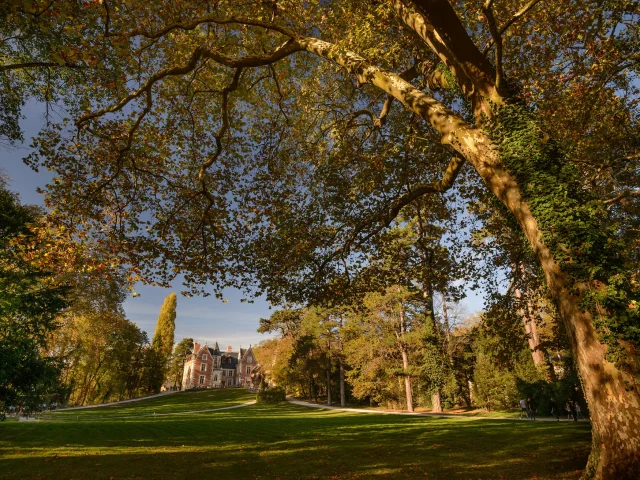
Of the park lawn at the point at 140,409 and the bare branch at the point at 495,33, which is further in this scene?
the park lawn at the point at 140,409

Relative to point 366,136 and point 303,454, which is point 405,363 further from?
point 366,136

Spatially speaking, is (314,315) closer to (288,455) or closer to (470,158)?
(288,455)

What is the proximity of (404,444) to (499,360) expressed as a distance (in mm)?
5186

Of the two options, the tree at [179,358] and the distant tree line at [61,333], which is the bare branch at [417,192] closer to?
the distant tree line at [61,333]

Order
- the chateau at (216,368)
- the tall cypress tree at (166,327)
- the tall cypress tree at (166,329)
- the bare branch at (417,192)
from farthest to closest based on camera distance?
the chateau at (216,368)
the tall cypress tree at (166,327)
the tall cypress tree at (166,329)
the bare branch at (417,192)

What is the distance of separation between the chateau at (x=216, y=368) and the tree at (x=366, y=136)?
275 ft

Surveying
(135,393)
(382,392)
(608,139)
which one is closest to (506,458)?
(608,139)

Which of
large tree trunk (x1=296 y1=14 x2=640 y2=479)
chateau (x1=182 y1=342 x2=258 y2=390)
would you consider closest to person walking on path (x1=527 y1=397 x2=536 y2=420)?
large tree trunk (x1=296 y1=14 x2=640 y2=479)

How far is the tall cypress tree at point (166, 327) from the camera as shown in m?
67.2

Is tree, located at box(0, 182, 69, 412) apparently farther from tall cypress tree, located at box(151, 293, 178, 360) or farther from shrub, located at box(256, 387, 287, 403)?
tall cypress tree, located at box(151, 293, 178, 360)

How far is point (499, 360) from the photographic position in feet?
46.2

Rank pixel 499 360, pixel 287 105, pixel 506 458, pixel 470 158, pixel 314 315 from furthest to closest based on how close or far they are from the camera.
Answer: pixel 314 315 < pixel 287 105 < pixel 499 360 < pixel 506 458 < pixel 470 158

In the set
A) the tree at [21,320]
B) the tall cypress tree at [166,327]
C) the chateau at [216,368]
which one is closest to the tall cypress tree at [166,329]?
the tall cypress tree at [166,327]

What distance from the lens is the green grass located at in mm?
8609
